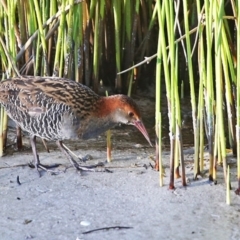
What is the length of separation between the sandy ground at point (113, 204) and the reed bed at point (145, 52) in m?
0.17

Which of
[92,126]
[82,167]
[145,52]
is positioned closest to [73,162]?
[82,167]

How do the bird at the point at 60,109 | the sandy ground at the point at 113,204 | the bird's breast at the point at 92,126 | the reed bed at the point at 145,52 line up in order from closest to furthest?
the sandy ground at the point at 113,204, the reed bed at the point at 145,52, the bird at the point at 60,109, the bird's breast at the point at 92,126

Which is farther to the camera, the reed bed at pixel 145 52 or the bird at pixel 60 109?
the bird at pixel 60 109

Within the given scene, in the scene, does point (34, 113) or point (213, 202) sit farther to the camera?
point (34, 113)

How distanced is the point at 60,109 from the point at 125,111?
1.51 ft

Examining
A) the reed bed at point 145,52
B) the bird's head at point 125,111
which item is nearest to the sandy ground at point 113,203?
the reed bed at point 145,52

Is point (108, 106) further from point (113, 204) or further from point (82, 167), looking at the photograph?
point (113, 204)

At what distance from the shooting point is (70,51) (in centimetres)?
549

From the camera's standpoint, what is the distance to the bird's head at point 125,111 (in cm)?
504

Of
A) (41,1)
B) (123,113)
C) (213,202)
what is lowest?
(213,202)

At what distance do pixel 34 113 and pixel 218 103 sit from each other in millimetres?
1426

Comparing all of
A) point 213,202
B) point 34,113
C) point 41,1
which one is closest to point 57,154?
point 34,113

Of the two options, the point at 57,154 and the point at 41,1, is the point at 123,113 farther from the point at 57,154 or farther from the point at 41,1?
the point at 41,1

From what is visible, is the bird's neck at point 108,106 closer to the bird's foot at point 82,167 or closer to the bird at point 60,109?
the bird at point 60,109
